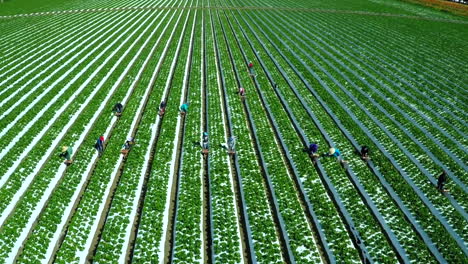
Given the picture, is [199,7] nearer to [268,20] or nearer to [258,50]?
[268,20]

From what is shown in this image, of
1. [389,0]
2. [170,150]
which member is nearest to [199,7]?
[389,0]

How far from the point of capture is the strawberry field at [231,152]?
1625cm

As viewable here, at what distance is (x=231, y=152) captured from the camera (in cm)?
2358

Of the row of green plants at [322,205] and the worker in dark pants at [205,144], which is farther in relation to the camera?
the worker in dark pants at [205,144]

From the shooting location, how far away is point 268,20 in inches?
2822

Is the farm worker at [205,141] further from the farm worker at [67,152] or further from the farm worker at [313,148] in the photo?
the farm worker at [67,152]

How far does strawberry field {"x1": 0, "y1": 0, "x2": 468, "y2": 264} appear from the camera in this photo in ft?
53.3

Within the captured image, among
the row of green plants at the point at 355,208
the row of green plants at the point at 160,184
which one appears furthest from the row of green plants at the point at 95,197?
the row of green plants at the point at 355,208

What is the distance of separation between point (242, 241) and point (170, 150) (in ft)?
32.2

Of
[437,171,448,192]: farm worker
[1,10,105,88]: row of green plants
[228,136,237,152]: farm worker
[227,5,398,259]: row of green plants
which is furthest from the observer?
[1,10,105,88]: row of green plants

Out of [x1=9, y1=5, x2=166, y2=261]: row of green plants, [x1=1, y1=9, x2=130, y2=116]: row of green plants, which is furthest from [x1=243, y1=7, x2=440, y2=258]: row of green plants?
[x1=1, y1=9, x2=130, y2=116]: row of green plants

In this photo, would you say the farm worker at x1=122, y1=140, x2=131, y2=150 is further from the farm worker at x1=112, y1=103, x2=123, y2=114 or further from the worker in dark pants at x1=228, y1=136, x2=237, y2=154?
the worker in dark pants at x1=228, y1=136, x2=237, y2=154

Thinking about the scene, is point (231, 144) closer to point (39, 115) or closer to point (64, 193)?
point (64, 193)

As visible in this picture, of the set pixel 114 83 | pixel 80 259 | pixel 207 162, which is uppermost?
pixel 114 83
